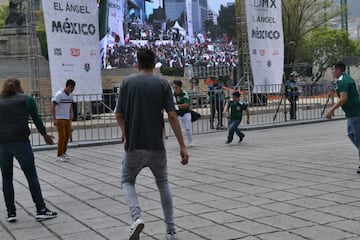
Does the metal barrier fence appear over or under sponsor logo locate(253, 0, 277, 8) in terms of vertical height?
under

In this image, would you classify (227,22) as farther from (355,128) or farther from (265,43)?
(355,128)

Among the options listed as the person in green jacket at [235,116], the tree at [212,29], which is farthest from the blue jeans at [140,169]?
the tree at [212,29]

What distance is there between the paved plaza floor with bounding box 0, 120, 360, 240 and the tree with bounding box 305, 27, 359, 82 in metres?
40.5

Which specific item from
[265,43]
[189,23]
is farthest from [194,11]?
[265,43]

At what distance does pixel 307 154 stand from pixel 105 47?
28.6m

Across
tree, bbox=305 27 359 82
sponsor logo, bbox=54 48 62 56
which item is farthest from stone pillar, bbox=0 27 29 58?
tree, bbox=305 27 359 82

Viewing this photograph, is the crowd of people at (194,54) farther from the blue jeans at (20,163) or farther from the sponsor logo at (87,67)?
the blue jeans at (20,163)

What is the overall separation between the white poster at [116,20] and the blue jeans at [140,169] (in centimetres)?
3328

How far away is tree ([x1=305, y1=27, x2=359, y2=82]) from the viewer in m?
51.0

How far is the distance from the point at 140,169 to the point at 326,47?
4946 cm

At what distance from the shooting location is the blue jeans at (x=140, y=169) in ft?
16.4

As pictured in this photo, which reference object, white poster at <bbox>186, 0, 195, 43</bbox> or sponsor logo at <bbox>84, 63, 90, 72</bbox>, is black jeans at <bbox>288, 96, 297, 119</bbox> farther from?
white poster at <bbox>186, 0, 195, 43</bbox>

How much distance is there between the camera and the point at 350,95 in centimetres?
844

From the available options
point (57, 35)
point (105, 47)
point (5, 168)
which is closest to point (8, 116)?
point (5, 168)
